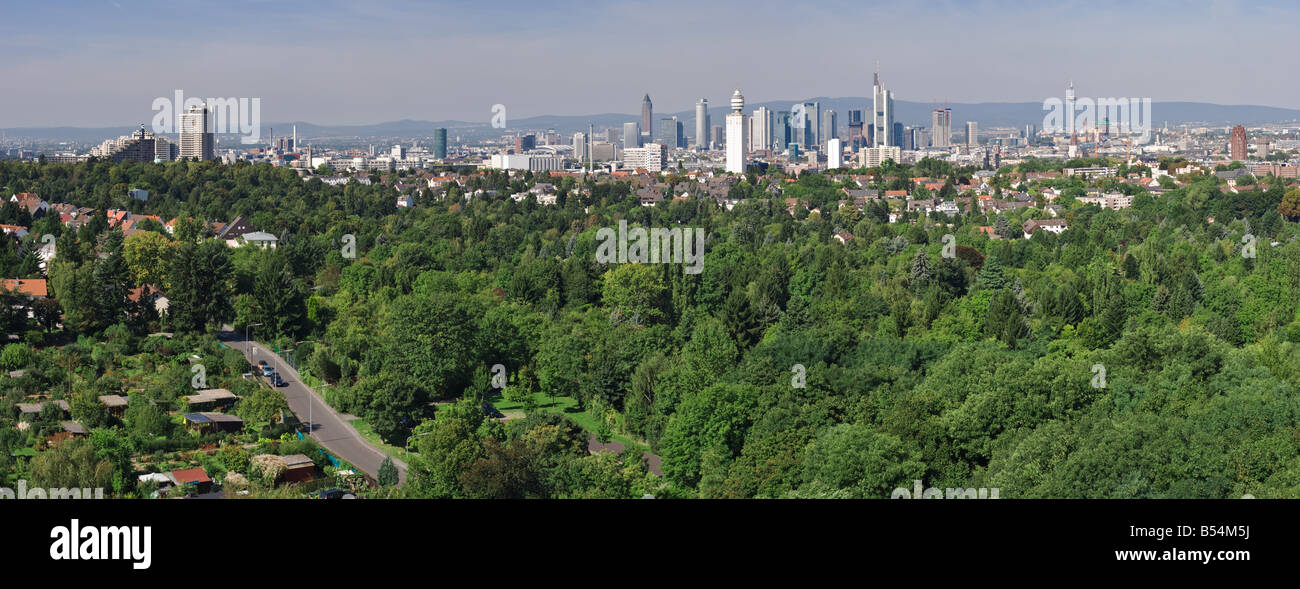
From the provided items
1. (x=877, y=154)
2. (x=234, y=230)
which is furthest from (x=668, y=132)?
(x=234, y=230)

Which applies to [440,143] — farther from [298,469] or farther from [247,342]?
[298,469]

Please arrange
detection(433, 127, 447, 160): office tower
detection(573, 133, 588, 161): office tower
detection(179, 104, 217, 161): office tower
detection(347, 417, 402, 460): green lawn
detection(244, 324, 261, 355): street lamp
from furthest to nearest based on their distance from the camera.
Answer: detection(573, 133, 588, 161): office tower
detection(433, 127, 447, 160): office tower
detection(179, 104, 217, 161): office tower
detection(244, 324, 261, 355): street lamp
detection(347, 417, 402, 460): green lawn

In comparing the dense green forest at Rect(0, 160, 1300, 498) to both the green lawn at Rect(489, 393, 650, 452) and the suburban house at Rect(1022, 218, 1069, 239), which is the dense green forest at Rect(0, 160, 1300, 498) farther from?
the suburban house at Rect(1022, 218, 1069, 239)

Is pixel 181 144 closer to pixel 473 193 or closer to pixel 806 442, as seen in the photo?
pixel 473 193

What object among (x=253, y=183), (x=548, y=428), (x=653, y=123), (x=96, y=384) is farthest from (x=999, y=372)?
(x=653, y=123)

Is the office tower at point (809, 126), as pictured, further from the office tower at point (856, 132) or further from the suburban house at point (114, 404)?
the suburban house at point (114, 404)

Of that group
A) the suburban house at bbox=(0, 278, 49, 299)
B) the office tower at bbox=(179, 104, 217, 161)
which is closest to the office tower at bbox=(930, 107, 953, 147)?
the office tower at bbox=(179, 104, 217, 161)

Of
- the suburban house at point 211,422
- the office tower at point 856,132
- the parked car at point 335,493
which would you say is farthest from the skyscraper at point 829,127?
the parked car at point 335,493
